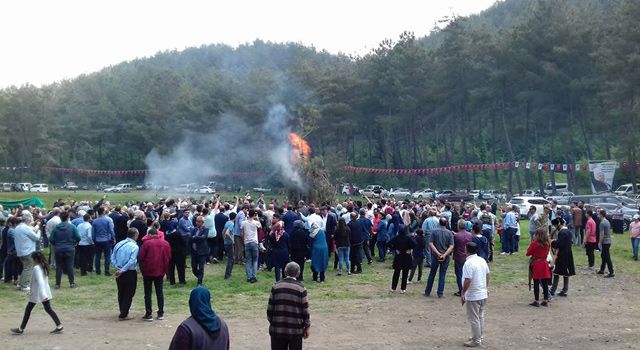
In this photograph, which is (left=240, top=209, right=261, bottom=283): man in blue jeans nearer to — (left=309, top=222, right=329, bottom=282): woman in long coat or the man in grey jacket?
(left=309, top=222, right=329, bottom=282): woman in long coat

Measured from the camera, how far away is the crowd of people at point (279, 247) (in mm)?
10828

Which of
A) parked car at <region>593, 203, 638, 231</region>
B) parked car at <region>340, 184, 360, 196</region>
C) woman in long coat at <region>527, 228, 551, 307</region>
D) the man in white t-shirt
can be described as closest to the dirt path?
the man in white t-shirt

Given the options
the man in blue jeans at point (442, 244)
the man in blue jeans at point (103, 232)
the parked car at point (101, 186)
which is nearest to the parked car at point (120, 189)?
the parked car at point (101, 186)

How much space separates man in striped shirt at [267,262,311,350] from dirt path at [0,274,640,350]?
2572 mm

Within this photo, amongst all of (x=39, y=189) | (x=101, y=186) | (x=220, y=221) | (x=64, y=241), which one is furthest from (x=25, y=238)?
(x=101, y=186)

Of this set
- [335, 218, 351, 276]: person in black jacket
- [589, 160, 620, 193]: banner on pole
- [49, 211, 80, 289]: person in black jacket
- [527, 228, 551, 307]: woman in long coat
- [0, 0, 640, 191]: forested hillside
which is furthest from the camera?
[0, 0, 640, 191]: forested hillside

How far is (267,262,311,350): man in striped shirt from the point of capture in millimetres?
7949

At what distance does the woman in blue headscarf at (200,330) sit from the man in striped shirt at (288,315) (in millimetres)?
2327

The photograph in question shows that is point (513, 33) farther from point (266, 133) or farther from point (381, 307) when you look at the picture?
point (381, 307)

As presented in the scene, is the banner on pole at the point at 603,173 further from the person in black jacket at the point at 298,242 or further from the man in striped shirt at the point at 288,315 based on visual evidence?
the man in striped shirt at the point at 288,315

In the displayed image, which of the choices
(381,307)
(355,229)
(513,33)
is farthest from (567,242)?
(513,33)

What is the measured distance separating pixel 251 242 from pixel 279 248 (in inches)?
27.4

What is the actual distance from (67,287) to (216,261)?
16.0 ft

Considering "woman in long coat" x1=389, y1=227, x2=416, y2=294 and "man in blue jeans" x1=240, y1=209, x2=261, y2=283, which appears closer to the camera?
"woman in long coat" x1=389, y1=227, x2=416, y2=294
